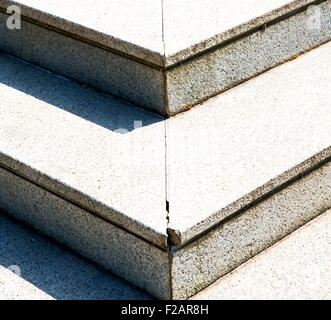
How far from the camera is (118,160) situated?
3309 millimetres

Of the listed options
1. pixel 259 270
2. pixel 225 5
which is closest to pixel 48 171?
pixel 259 270

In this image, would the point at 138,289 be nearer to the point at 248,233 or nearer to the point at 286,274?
the point at 248,233

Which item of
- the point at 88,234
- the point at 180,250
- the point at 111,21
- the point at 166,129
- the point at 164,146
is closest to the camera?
the point at 180,250

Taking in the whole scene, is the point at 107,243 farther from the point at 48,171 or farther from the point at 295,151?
the point at 295,151

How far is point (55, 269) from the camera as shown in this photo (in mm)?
3273

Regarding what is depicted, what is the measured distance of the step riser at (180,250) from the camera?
9.93ft

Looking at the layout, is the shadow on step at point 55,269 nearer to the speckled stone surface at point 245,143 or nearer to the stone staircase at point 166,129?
the stone staircase at point 166,129

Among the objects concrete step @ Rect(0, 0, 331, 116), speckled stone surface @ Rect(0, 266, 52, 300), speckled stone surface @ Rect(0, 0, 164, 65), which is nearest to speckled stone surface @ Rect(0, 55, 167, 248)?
concrete step @ Rect(0, 0, 331, 116)

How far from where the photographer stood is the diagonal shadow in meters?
3.56

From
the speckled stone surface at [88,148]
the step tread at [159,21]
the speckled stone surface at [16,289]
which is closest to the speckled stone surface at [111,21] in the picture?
the step tread at [159,21]

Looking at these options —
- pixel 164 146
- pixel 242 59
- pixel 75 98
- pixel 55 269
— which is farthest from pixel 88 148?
pixel 242 59

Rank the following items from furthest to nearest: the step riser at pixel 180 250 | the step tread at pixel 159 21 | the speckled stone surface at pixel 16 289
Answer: the step tread at pixel 159 21
the speckled stone surface at pixel 16 289
the step riser at pixel 180 250

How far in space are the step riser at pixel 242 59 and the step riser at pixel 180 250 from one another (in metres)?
0.68

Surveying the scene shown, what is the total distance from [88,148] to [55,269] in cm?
56
